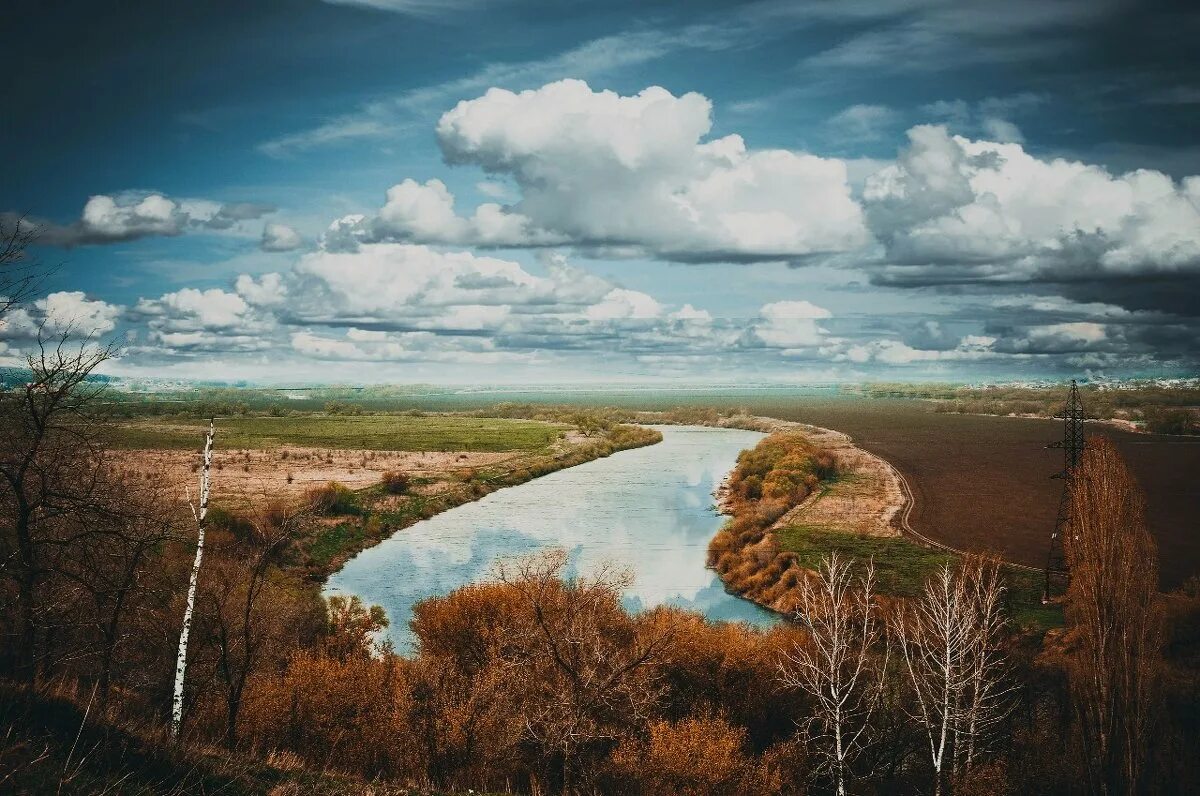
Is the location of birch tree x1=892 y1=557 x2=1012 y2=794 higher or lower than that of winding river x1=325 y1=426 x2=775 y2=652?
higher

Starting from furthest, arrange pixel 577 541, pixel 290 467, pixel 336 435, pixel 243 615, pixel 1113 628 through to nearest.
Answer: pixel 336 435, pixel 290 467, pixel 577 541, pixel 243 615, pixel 1113 628

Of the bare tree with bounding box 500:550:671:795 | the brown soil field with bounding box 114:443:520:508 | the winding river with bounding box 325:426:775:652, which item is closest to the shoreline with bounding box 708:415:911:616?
the winding river with bounding box 325:426:775:652

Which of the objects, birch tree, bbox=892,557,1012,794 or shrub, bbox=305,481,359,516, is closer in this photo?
birch tree, bbox=892,557,1012,794

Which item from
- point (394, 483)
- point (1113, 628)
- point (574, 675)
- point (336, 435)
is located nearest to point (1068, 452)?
point (1113, 628)

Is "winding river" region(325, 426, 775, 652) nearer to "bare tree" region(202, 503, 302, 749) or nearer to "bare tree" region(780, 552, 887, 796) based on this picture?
"bare tree" region(202, 503, 302, 749)

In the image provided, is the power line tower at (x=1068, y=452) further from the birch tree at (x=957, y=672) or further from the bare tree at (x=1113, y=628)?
the bare tree at (x=1113, y=628)

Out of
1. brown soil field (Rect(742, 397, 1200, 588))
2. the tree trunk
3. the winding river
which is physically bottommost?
the winding river

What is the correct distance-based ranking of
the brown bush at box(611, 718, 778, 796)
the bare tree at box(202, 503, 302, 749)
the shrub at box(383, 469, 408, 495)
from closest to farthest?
the brown bush at box(611, 718, 778, 796), the bare tree at box(202, 503, 302, 749), the shrub at box(383, 469, 408, 495)

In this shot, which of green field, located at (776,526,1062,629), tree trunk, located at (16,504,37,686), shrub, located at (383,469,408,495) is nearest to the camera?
tree trunk, located at (16,504,37,686)

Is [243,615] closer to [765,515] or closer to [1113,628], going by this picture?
[1113,628]
